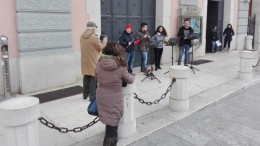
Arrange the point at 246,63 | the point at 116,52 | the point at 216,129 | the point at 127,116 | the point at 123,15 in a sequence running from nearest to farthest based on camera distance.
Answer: the point at 116,52, the point at 127,116, the point at 216,129, the point at 246,63, the point at 123,15

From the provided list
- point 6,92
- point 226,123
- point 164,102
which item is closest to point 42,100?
point 6,92

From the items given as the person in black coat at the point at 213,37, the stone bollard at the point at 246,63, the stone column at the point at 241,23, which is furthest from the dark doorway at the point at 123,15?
the stone column at the point at 241,23

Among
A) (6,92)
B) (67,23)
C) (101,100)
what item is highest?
(67,23)

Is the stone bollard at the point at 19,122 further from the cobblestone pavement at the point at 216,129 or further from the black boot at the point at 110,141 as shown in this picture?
the cobblestone pavement at the point at 216,129

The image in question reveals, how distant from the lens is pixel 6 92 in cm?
607

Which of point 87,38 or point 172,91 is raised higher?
point 87,38

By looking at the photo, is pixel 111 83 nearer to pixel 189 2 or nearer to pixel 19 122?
pixel 19 122

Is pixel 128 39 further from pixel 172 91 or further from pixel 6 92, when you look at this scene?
pixel 6 92

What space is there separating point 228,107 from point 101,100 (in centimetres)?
355

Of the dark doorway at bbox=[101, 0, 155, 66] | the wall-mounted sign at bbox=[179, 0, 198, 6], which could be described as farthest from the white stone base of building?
the wall-mounted sign at bbox=[179, 0, 198, 6]

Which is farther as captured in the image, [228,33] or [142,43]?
[228,33]

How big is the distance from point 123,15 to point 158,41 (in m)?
1.48

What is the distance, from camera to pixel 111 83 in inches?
147

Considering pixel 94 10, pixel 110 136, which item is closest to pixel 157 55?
pixel 94 10
